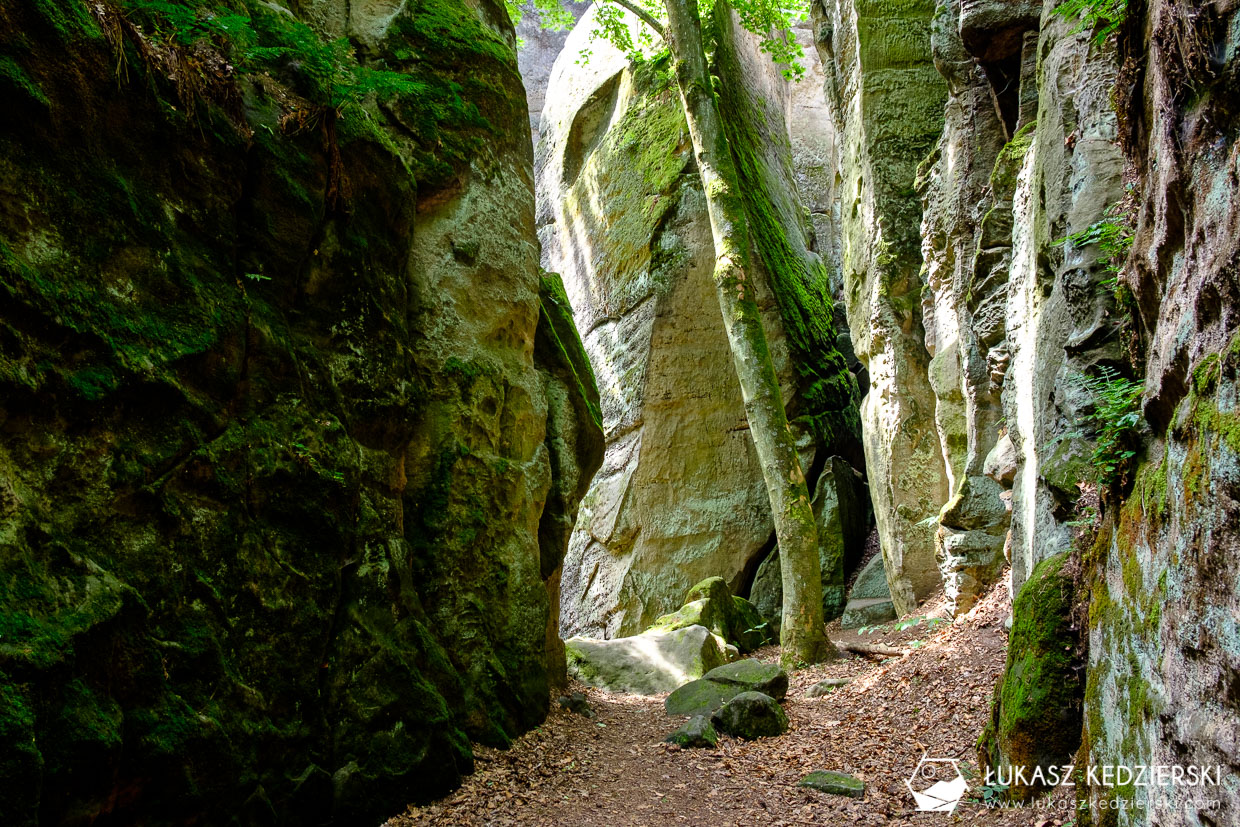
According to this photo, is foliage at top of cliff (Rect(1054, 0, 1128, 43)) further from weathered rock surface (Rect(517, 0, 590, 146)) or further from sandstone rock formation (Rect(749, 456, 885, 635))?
weathered rock surface (Rect(517, 0, 590, 146))

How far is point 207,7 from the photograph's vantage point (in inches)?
199

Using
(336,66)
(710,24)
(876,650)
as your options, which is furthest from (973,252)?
(710,24)

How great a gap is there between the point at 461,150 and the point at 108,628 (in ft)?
18.1

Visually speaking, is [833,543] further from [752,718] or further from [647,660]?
[752,718]

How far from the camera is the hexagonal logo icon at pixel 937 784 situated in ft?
15.9

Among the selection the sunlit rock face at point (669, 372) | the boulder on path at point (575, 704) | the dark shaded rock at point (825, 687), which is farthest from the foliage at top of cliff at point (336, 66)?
the sunlit rock face at point (669, 372)

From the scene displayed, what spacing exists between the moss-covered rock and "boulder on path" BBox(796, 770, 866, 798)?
91cm

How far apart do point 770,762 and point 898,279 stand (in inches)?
333

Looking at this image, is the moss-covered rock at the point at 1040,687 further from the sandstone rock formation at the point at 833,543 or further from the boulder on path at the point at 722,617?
the sandstone rock formation at the point at 833,543

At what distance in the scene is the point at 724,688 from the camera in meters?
8.30

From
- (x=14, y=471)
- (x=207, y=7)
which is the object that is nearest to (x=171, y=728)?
(x=14, y=471)

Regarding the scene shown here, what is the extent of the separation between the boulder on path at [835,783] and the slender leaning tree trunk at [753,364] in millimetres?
3970

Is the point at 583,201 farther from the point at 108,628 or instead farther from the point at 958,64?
the point at 108,628

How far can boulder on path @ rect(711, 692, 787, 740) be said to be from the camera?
725 cm
